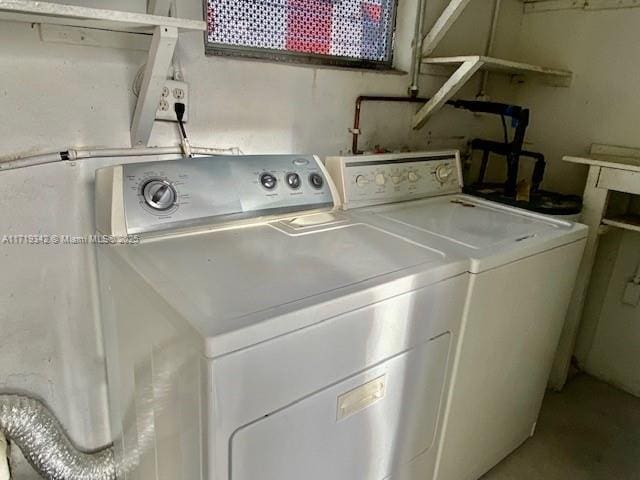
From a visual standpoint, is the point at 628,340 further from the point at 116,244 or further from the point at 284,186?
the point at 116,244

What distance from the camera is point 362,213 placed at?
158cm

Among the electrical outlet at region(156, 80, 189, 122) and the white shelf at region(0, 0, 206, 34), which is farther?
the electrical outlet at region(156, 80, 189, 122)

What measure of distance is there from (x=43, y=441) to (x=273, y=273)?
3.04 feet

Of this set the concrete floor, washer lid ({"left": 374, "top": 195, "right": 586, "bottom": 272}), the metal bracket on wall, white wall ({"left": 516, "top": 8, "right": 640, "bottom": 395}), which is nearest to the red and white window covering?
the metal bracket on wall

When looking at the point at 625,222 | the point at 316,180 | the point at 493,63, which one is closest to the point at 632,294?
the point at 625,222

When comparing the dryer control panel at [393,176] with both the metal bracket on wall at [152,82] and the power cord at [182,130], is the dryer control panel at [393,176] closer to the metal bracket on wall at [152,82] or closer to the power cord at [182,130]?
the power cord at [182,130]

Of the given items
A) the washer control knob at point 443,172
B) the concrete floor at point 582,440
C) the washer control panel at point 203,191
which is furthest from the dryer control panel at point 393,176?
the concrete floor at point 582,440

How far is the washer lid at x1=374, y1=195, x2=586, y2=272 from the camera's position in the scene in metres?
1.30

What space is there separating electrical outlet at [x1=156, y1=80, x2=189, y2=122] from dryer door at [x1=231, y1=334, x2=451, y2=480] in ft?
3.03

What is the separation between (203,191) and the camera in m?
1.29

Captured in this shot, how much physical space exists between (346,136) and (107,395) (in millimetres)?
1271

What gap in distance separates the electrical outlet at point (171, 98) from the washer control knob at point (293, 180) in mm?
382

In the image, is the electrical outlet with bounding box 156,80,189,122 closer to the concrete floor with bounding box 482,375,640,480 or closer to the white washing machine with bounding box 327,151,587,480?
the white washing machine with bounding box 327,151,587,480

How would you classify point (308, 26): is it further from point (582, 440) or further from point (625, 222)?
point (582, 440)
